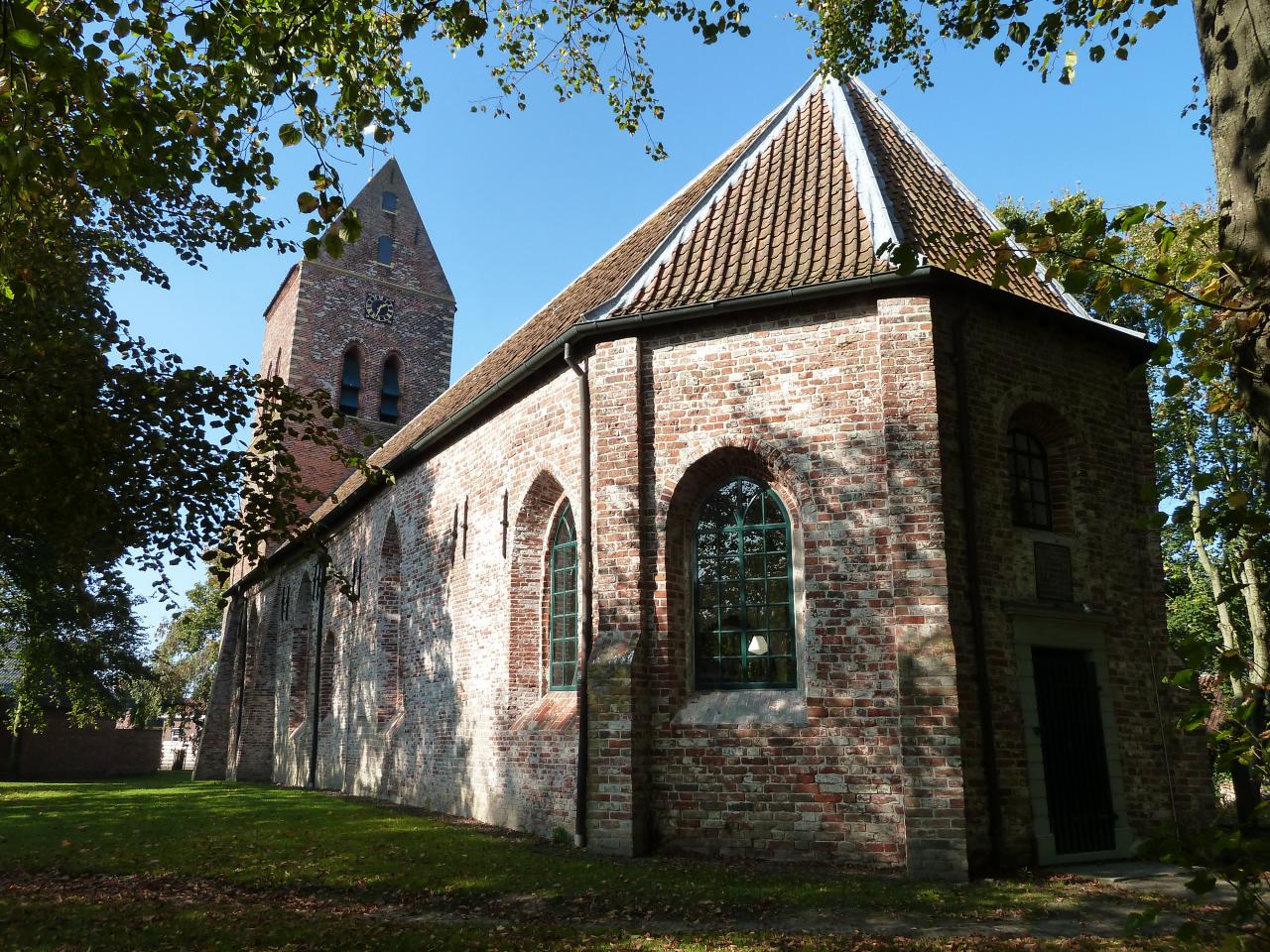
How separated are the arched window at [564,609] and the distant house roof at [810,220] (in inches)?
90.6

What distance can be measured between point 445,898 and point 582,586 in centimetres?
391

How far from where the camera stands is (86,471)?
306 inches

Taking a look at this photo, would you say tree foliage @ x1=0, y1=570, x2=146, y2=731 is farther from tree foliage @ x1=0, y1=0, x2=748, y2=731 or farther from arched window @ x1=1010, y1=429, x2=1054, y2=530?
arched window @ x1=1010, y1=429, x2=1054, y2=530

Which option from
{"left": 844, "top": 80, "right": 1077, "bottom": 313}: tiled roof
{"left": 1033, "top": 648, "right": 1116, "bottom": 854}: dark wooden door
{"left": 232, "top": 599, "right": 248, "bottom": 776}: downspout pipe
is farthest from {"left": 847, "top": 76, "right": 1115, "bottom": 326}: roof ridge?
{"left": 232, "top": 599, "right": 248, "bottom": 776}: downspout pipe

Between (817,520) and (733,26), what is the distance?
16.0ft

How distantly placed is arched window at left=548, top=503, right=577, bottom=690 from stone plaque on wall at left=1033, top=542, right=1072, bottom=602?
17.8 feet

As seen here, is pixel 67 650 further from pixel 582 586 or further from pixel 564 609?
pixel 582 586

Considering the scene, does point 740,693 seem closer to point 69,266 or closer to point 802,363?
point 802,363

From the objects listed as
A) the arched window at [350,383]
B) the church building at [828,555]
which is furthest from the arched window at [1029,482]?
the arched window at [350,383]

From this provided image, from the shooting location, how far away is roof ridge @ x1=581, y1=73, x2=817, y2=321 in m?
10.8

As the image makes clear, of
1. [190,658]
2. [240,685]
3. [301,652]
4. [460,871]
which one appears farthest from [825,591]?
[190,658]

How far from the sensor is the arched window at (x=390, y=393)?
29891mm

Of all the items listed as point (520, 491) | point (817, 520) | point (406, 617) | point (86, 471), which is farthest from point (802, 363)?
point (406, 617)

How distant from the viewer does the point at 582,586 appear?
10.6m
